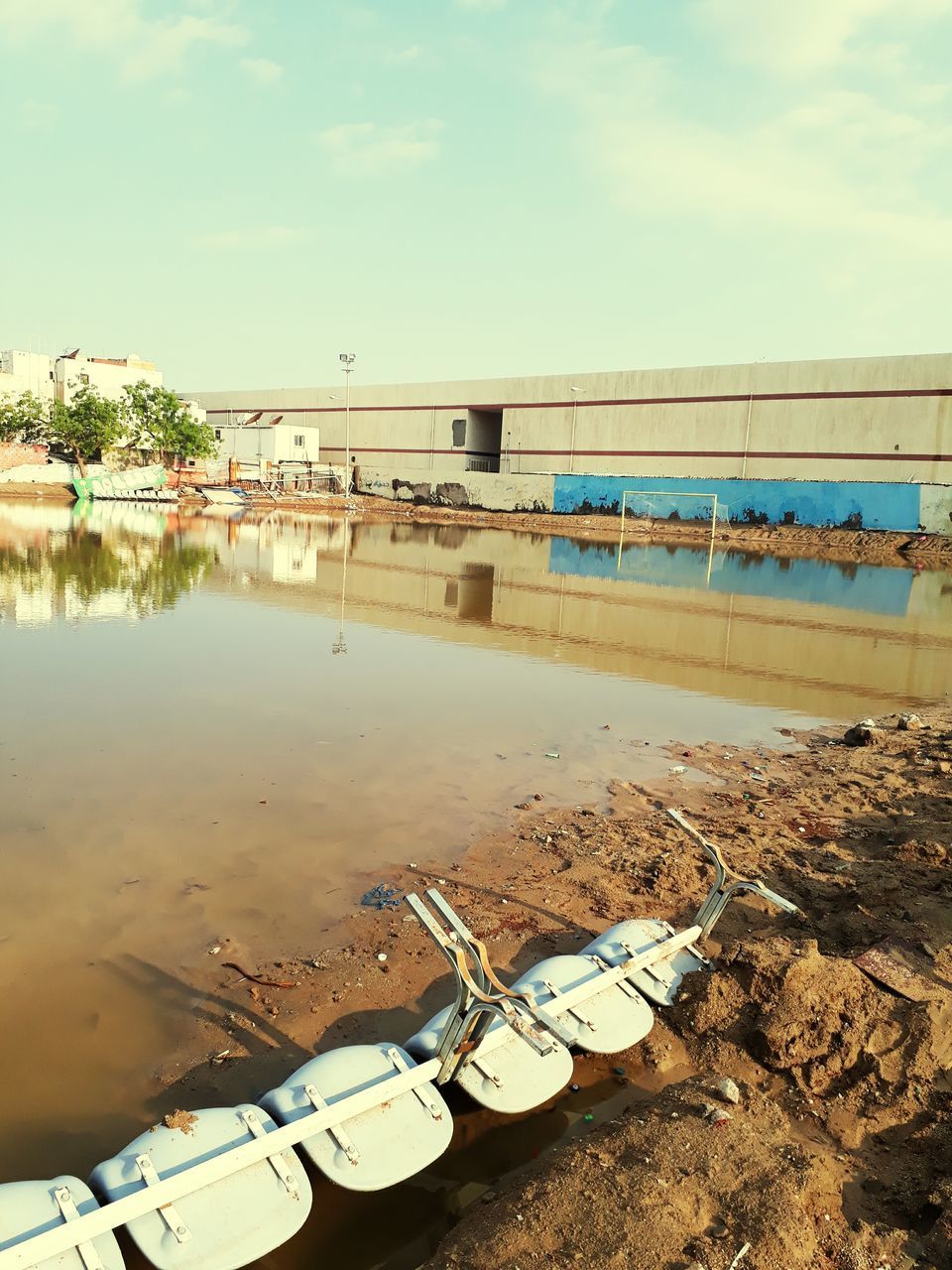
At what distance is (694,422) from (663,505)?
4642mm

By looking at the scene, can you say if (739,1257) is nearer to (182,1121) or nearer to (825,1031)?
(825,1031)

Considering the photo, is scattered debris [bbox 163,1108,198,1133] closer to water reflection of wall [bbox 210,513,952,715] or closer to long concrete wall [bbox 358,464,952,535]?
water reflection of wall [bbox 210,513,952,715]

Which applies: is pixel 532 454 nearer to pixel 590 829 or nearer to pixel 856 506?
pixel 856 506

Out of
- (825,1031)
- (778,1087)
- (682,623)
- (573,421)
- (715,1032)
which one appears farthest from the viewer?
(573,421)

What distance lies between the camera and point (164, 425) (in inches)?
2157

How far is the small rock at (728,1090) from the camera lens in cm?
379

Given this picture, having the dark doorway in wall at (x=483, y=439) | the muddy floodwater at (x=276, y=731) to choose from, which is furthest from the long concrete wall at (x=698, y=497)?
the muddy floodwater at (x=276, y=731)

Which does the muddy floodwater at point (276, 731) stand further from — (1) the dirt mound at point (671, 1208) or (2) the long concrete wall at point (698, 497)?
(2) the long concrete wall at point (698, 497)

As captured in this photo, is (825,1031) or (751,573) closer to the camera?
(825,1031)

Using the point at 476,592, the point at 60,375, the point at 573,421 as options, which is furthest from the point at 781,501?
the point at 60,375

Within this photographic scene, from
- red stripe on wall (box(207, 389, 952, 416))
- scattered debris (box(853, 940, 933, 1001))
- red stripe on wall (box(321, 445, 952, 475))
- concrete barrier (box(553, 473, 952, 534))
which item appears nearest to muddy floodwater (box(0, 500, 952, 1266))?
scattered debris (box(853, 940, 933, 1001))

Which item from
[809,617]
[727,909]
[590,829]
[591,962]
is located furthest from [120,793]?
[809,617]

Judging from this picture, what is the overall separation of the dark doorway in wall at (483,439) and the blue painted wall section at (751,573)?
2088cm

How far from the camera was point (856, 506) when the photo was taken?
1553 inches
